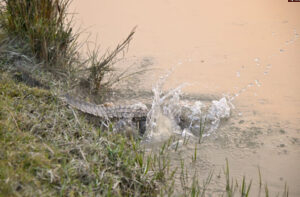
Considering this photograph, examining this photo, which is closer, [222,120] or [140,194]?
[140,194]

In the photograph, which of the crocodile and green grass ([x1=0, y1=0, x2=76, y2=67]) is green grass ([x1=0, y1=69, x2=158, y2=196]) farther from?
green grass ([x1=0, y1=0, x2=76, y2=67])

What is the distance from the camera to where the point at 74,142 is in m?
2.99

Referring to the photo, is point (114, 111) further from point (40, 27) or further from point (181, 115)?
point (40, 27)

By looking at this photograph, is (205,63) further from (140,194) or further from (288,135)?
(140,194)

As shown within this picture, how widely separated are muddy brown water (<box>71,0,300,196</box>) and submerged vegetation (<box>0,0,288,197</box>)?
29 cm

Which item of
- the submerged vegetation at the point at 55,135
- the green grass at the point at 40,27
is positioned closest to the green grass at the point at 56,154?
the submerged vegetation at the point at 55,135

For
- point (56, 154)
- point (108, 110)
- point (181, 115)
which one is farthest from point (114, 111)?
point (56, 154)

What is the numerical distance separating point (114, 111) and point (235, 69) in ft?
7.24

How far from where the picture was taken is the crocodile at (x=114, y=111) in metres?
3.67

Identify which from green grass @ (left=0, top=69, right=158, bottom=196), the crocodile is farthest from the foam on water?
green grass @ (left=0, top=69, right=158, bottom=196)

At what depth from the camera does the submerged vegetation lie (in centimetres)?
252

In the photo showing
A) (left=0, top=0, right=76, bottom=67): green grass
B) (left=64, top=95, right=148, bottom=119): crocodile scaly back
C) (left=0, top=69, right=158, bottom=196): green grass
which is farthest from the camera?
(left=0, top=0, right=76, bottom=67): green grass

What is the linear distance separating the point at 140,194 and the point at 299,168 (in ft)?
5.33

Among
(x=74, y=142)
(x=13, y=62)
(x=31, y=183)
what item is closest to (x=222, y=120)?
(x=74, y=142)
